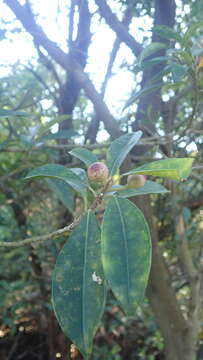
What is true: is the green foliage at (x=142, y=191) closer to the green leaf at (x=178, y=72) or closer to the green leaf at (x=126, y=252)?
the green leaf at (x=126, y=252)

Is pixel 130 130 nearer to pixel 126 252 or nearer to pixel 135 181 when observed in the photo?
pixel 135 181

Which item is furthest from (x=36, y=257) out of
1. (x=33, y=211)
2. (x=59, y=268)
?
(x=59, y=268)

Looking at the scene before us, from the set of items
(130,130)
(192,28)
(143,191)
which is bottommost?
(143,191)

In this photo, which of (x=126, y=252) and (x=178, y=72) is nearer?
(x=126, y=252)

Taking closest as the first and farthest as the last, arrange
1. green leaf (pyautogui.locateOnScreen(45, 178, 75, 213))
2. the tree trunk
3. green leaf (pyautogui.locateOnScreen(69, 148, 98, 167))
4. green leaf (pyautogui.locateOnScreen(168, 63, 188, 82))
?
1. green leaf (pyautogui.locateOnScreen(69, 148, 98, 167))
2. green leaf (pyautogui.locateOnScreen(168, 63, 188, 82))
3. green leaf (pyautogui.locateOnScreen(45, 178, 75, 213))
4. the tree trunk

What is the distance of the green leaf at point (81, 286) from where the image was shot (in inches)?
24.2

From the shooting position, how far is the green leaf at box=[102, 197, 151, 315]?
0.59 meters

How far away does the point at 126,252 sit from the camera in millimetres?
640

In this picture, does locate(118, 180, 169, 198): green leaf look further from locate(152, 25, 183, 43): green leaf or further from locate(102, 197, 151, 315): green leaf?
locate(152, 25, 183, 43): green leaf

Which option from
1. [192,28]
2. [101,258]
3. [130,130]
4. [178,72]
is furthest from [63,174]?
[130,130]

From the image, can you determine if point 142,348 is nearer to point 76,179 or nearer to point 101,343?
point 101,343

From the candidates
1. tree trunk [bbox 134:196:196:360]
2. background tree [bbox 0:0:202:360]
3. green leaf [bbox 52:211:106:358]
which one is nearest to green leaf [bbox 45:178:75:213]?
background tree [bbox 0:0:202:360]

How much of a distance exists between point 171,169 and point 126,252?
149 millimetres

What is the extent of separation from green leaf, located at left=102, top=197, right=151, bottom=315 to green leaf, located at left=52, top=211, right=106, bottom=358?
0.18ft
